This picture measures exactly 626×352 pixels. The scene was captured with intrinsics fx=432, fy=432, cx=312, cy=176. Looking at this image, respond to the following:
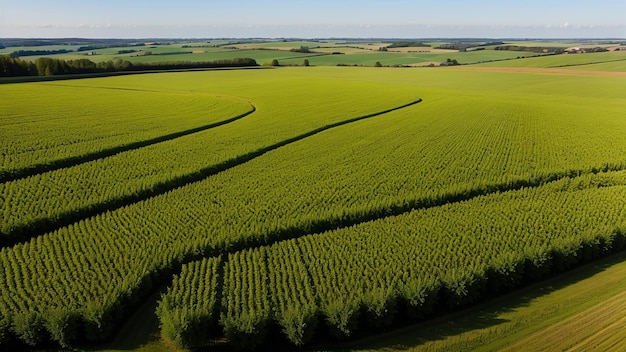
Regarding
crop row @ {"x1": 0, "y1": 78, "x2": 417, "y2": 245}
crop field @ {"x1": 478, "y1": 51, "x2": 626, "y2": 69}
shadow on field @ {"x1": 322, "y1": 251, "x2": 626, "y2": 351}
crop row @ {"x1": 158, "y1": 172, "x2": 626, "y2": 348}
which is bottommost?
shadow on field @ {"x1": 322, "y1": 251, "x2": 626, "y2": 351}

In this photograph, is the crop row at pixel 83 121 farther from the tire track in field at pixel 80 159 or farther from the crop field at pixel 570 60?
the crop field at pixel 570 60

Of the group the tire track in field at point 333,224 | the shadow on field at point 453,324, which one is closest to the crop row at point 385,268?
the shadow on field at point 453,324

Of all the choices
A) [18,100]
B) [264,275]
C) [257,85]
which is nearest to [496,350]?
[264,275]

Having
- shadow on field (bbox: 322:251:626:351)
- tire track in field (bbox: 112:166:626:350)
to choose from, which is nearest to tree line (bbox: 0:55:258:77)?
tire track in field (bbox: 112:166:626:350)

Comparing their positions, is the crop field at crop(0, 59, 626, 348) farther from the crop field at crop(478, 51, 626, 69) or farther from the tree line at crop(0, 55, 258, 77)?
the crop field at crop(478, 51, 626, 69)

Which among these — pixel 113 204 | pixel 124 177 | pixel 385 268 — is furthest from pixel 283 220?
pixel 124 177
